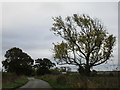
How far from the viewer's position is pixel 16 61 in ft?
266

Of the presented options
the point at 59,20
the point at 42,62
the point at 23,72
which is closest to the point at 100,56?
the point at 59,20

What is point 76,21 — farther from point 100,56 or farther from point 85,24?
point 100,56

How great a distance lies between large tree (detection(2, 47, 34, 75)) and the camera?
7898cm

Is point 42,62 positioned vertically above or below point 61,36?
below

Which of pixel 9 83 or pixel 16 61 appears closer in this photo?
pixel 9 83

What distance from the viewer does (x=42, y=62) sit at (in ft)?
386

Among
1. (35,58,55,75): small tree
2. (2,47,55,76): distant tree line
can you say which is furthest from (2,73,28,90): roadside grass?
(35,58,55,75): small tree

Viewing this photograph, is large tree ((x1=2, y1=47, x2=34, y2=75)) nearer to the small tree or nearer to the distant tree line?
the distant tree line

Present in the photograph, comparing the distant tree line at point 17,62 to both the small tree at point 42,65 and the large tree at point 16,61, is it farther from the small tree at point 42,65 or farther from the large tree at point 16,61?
the small tree at point 42,65

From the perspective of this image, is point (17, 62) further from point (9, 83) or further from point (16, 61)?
point (9, 83)

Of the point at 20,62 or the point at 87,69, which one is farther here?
the point at 20,62

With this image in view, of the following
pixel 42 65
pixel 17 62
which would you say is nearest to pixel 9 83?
pixel 17 62

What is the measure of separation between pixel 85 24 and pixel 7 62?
4542 centimetres

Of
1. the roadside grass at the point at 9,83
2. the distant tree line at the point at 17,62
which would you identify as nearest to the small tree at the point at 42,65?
the distant tree line at the point at 17,62
